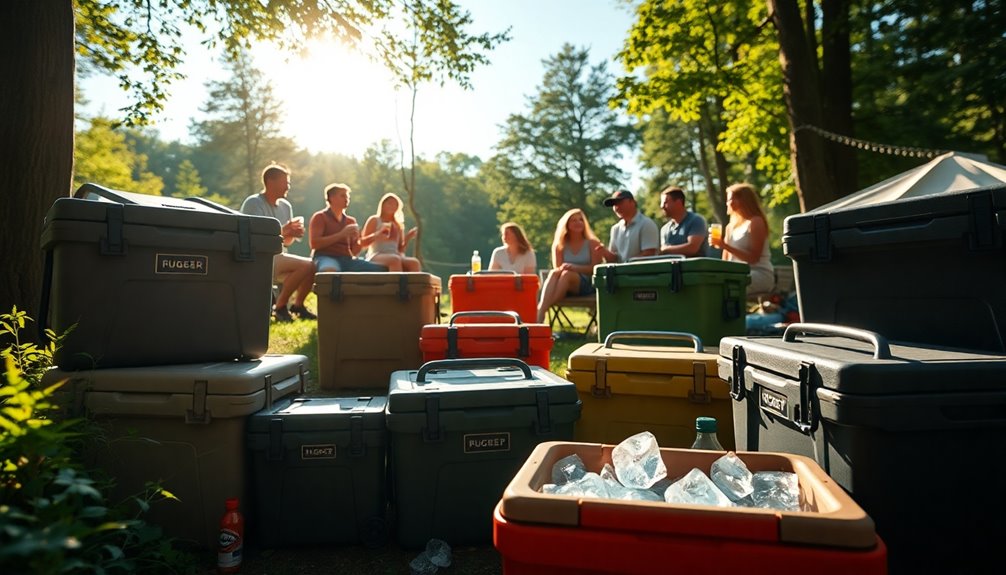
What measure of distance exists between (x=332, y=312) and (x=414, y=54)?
24.4 feet

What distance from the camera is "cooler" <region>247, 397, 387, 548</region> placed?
209cm

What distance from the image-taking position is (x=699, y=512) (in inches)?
43.7

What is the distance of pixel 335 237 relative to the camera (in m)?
6.25

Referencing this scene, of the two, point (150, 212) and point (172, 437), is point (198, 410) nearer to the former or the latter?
point (172, 437)

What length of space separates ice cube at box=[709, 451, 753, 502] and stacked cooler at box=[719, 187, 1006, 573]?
10.0 inches

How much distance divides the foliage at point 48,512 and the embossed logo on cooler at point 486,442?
102 centimetres

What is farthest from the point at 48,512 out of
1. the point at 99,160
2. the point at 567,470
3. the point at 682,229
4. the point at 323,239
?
the point at 99,160

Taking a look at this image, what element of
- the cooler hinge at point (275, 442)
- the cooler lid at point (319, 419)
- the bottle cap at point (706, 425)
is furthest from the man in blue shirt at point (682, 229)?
the cooler hinge at point (275, 442)

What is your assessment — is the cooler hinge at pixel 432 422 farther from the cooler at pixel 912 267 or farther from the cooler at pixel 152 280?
the cooler at pixel 912 267

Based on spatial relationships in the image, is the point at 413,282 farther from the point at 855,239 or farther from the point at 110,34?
the point at 110,34

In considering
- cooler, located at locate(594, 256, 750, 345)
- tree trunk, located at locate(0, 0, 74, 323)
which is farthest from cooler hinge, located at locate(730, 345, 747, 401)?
tree trunk, located at locate(0, 0, 74, 323)

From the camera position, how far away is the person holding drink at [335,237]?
6219 mm

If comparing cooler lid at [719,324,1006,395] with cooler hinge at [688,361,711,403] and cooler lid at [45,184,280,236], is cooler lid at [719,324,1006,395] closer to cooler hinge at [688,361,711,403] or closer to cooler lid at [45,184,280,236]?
cooler hinge at [688,361,711,403]

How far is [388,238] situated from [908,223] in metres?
6.35
